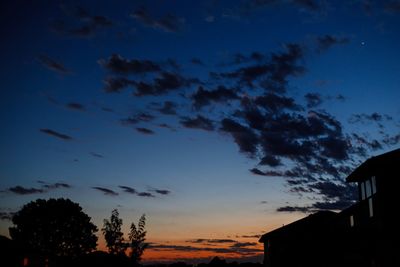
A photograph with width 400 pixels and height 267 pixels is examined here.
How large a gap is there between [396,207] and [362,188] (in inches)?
152

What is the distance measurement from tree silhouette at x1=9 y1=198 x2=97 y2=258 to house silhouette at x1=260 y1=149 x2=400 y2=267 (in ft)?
159

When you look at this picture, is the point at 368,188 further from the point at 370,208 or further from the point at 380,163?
the point at 380,163

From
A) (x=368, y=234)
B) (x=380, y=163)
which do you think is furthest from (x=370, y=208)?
(x=380, y=163)

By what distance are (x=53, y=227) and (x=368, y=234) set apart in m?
54.3

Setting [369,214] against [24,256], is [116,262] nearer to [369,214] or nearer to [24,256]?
[24,256]

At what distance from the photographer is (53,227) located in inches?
2608

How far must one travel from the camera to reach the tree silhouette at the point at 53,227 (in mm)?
65875

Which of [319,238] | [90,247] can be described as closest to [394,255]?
[319,238]

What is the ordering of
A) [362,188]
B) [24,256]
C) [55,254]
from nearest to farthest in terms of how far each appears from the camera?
[362,188] → [24,256] → [55,254]

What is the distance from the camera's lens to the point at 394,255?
22.7 meters

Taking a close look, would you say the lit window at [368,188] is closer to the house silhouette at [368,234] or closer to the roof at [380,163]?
the house silhouette at [368,234]

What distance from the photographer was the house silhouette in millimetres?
23094

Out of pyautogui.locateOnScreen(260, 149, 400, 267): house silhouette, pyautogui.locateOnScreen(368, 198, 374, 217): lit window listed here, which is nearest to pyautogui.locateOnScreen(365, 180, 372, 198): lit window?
pyautogui.locateOnScreen(260, 149, 400, 267): house silhouette

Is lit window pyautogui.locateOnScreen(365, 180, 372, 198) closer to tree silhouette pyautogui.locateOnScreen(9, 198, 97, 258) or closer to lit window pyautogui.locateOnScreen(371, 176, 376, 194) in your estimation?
lit window pyautogui.locateOnScreen(371, 176, 376, 194)
